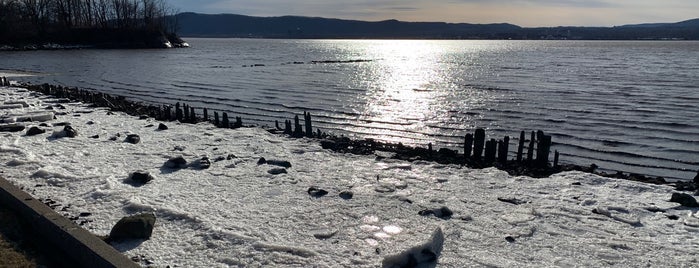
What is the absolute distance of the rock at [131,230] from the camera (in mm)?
7832

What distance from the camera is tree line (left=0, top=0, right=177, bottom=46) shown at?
4786 inches

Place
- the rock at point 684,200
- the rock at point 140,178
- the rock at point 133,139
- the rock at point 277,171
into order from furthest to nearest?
the rock at point 133,139, the rock at point 277,171, the rock at point 140,178, the rock at point 684,200

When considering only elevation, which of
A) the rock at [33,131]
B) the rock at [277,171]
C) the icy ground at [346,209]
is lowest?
the icy ground at [346,209]

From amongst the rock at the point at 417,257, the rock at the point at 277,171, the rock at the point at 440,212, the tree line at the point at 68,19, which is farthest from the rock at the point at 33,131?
the tree line at the point at 68,19

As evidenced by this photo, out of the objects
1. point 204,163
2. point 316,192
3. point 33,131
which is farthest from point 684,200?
point 33,131

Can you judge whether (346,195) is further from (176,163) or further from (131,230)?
(176,163)

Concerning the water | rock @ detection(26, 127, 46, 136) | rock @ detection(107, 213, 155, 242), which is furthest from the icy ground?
the water

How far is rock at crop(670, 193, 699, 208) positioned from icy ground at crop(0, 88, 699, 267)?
0.30 meters

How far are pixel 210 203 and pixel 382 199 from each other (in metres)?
3.16

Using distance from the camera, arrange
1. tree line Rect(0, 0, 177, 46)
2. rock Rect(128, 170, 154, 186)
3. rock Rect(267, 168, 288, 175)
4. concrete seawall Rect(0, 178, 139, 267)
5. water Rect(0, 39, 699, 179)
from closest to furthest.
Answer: concrete seawall Rect(0, 178, 139, 267)
rock Rect(128, 170, 154, 186)
rock Rect(267, 168, 288, 175)
water Rect(0, 39, 699, 179)
tree line Rect(0, 0, 177, 46)

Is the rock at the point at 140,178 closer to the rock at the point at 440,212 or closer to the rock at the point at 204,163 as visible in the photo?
the rock at the point at 204,163

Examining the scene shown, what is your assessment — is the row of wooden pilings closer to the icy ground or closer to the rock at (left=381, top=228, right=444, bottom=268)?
the icy ground

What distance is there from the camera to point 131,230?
309 inches

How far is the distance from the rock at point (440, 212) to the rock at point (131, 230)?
4467 millimetres
